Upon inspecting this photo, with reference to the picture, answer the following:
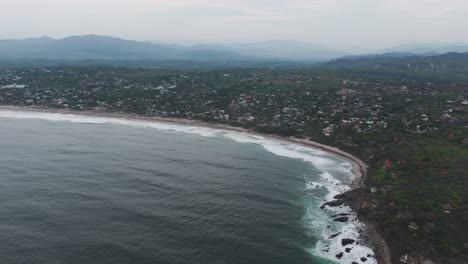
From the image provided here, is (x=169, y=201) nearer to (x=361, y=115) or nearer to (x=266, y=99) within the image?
(x=361, y=115)

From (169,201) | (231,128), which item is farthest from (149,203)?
(231,128)

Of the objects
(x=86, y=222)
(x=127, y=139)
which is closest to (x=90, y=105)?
(x=127, y=139)

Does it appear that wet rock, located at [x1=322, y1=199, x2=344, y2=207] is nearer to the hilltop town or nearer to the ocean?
the ocean

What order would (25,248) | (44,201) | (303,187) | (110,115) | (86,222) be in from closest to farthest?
(25,248) → (86,222) → (44,201) → (303,187) → (110,115)

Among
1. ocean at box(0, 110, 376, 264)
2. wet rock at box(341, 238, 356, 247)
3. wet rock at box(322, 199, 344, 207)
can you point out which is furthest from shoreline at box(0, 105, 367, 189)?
wet rock at box(341, 238, 356, 247)

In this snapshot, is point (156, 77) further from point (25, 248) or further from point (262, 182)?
point (25, 248)

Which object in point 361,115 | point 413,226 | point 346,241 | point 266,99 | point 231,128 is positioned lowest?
point 346,241
